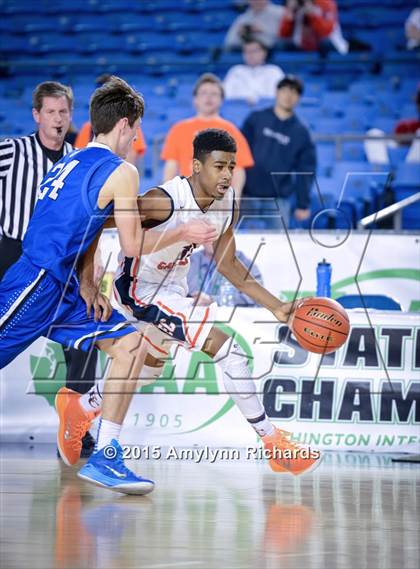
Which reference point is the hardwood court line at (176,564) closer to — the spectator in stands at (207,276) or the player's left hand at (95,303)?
the player's left hand at (95,303)

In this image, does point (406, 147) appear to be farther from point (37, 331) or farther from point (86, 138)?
point (37, 331)

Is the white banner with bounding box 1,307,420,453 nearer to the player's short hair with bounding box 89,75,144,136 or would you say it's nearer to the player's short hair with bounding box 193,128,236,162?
the player's short hair with bounding box 193,128,236,162

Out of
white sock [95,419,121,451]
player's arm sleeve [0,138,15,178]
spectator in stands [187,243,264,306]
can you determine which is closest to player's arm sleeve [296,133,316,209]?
spectator in stands [187,243,264,306]

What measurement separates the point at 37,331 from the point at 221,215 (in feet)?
3.88

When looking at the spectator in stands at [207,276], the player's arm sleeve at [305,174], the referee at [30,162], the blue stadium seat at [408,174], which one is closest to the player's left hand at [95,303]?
the referee at [30,162]

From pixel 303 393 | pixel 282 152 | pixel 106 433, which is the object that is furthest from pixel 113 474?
pixel 282 152

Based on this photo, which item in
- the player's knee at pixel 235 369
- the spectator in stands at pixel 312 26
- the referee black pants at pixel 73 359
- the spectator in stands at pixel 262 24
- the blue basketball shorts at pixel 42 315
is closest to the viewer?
the blue basketball shorts at pixel 42 315

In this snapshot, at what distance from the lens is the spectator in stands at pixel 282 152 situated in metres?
8.90

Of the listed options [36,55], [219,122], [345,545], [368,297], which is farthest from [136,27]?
[345,545]

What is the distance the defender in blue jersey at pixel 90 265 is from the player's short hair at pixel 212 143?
0.44 m

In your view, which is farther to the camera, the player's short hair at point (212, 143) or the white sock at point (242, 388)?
the white sock at point (242, 388)

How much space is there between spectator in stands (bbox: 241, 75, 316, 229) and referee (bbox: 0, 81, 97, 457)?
2.97m

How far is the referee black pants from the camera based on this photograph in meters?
6.18

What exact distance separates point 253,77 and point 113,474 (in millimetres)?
8840
